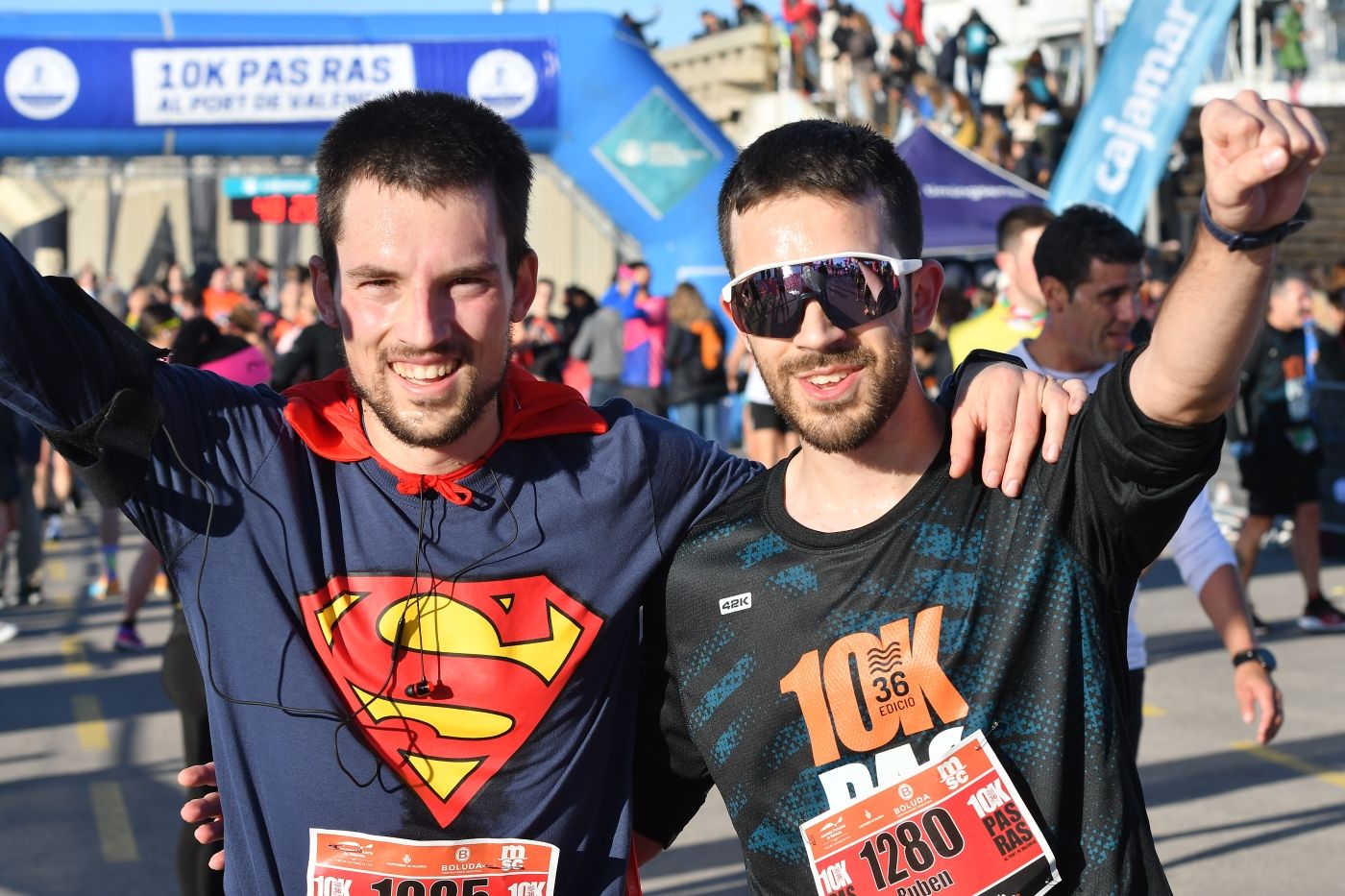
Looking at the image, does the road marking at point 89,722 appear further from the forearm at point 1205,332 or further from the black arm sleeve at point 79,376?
the forearm at point 1205,332

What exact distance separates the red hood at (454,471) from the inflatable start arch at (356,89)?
12708 mm

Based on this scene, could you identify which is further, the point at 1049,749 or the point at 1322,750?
the point at 1322,750

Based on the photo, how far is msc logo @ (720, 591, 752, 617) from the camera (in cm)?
229

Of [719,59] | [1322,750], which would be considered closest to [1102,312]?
[1322,750]

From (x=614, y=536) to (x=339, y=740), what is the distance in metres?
0.52

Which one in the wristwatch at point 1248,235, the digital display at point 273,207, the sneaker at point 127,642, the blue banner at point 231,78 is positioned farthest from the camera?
the digital display at point 273,207

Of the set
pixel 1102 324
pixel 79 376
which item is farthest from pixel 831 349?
pixel 1102 324

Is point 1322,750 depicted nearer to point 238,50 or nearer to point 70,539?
point 70,539

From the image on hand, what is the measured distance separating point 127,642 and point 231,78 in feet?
26.3

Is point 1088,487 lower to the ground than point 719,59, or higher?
lower

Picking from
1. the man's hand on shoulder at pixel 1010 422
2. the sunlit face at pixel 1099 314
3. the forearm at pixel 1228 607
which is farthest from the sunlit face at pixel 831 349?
the sunlit face at pixel 1099 314

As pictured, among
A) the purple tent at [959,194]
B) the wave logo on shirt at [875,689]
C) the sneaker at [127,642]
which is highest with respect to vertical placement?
the purple tent at [959,194]

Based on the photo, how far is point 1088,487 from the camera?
6.80 ft

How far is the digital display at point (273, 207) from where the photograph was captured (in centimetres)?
1631
